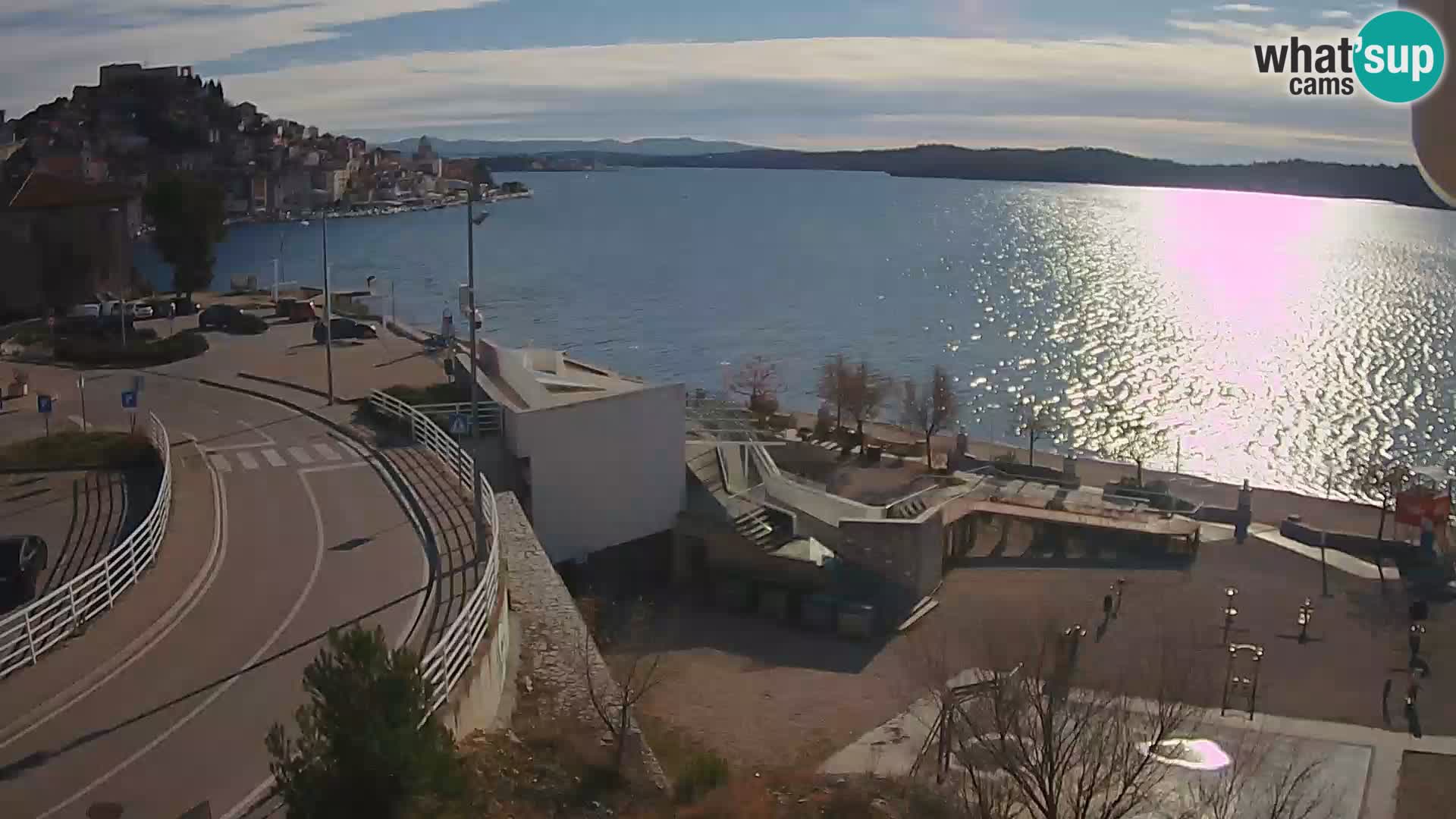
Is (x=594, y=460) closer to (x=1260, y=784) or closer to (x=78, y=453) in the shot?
(x=78, y=453)

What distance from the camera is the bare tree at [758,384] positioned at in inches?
1747

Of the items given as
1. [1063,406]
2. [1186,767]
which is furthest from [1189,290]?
[1186,767]

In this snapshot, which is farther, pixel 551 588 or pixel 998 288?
pixel 998 288

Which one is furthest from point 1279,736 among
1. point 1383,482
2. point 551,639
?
point 1383,482

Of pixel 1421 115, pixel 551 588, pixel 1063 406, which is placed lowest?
pixel 1063 406

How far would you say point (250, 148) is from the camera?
15125 centimetres

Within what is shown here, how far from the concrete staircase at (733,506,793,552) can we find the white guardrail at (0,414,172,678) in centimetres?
1033

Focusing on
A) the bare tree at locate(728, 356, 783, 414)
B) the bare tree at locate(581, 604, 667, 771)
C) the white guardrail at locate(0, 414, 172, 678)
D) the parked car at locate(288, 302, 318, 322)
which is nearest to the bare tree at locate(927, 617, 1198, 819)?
the bare tree at locate(581, 604, 667, 771)

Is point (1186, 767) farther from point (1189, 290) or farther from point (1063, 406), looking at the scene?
point (1189, 290)

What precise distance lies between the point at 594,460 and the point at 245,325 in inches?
652

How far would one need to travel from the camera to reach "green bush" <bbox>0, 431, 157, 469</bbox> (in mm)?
19359

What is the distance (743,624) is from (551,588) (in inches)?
248

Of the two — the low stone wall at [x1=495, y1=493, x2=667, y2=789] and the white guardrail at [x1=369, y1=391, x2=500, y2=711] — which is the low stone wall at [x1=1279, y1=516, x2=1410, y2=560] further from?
the white guardrail at [x1=369, y1=391, x2=500, y2=711]

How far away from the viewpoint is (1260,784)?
529 inches
